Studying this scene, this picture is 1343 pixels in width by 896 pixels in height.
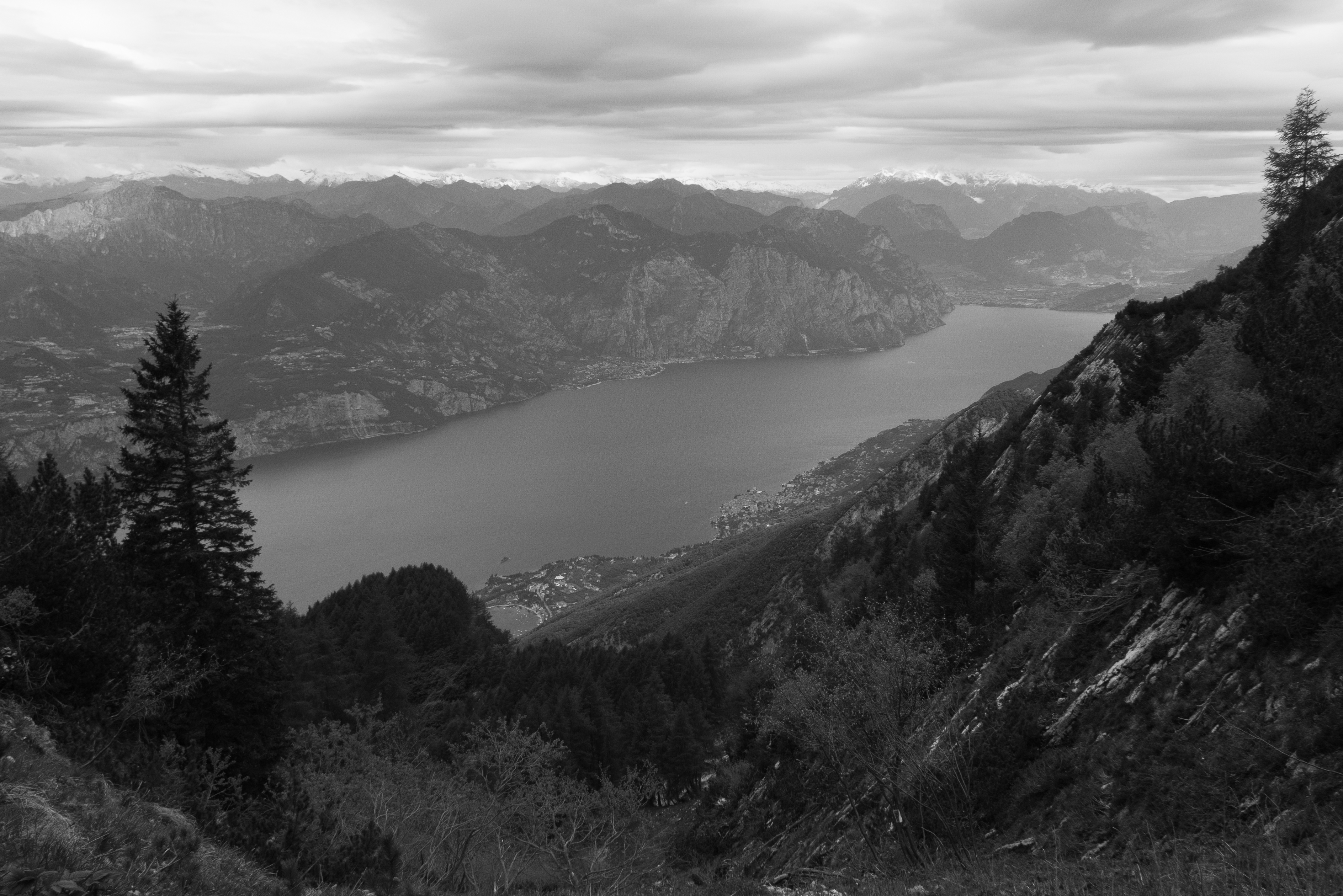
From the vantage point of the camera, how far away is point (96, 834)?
9.80 meters

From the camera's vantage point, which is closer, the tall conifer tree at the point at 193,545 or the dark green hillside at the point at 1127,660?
the dark green hillside at the point at 1127,660

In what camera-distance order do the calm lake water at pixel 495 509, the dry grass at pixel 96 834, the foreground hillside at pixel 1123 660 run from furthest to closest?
1. the calm lake water at pixel 495 509
2. the foreground hillside at pixel 1123 660
3. the dry grass at pixel 96 834

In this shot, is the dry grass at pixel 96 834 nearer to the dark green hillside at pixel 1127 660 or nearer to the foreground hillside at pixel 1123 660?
the foreground hillside at pixel 1123 660

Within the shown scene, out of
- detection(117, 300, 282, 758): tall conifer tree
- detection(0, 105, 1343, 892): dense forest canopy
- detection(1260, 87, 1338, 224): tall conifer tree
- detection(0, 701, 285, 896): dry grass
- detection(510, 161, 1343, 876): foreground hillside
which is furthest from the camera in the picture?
detection(1260, 87, 1338, 224): tall conifer tree

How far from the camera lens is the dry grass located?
862 centimetres

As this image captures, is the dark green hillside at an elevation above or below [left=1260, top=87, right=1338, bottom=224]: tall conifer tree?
below

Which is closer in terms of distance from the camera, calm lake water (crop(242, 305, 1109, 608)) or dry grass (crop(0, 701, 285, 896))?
dry grass (crop(0, 701, 285, 896))

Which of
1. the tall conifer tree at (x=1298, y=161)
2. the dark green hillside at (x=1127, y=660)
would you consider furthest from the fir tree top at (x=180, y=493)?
the tall conifer tree at (x=1298, y=161)

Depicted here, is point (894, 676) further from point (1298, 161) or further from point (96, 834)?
point (1298, 161)

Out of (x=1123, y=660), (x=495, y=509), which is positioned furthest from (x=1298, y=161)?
(x=495, y=509)

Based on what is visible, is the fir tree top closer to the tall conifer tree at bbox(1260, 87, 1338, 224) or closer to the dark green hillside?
the dark green hillside

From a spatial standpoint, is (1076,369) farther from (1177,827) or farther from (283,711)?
(283,711)

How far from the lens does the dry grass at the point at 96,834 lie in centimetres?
862

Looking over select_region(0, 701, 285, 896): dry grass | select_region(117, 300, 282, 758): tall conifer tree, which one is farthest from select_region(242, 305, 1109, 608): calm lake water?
A: select_region(0, 701, 285, 896): dry grass
